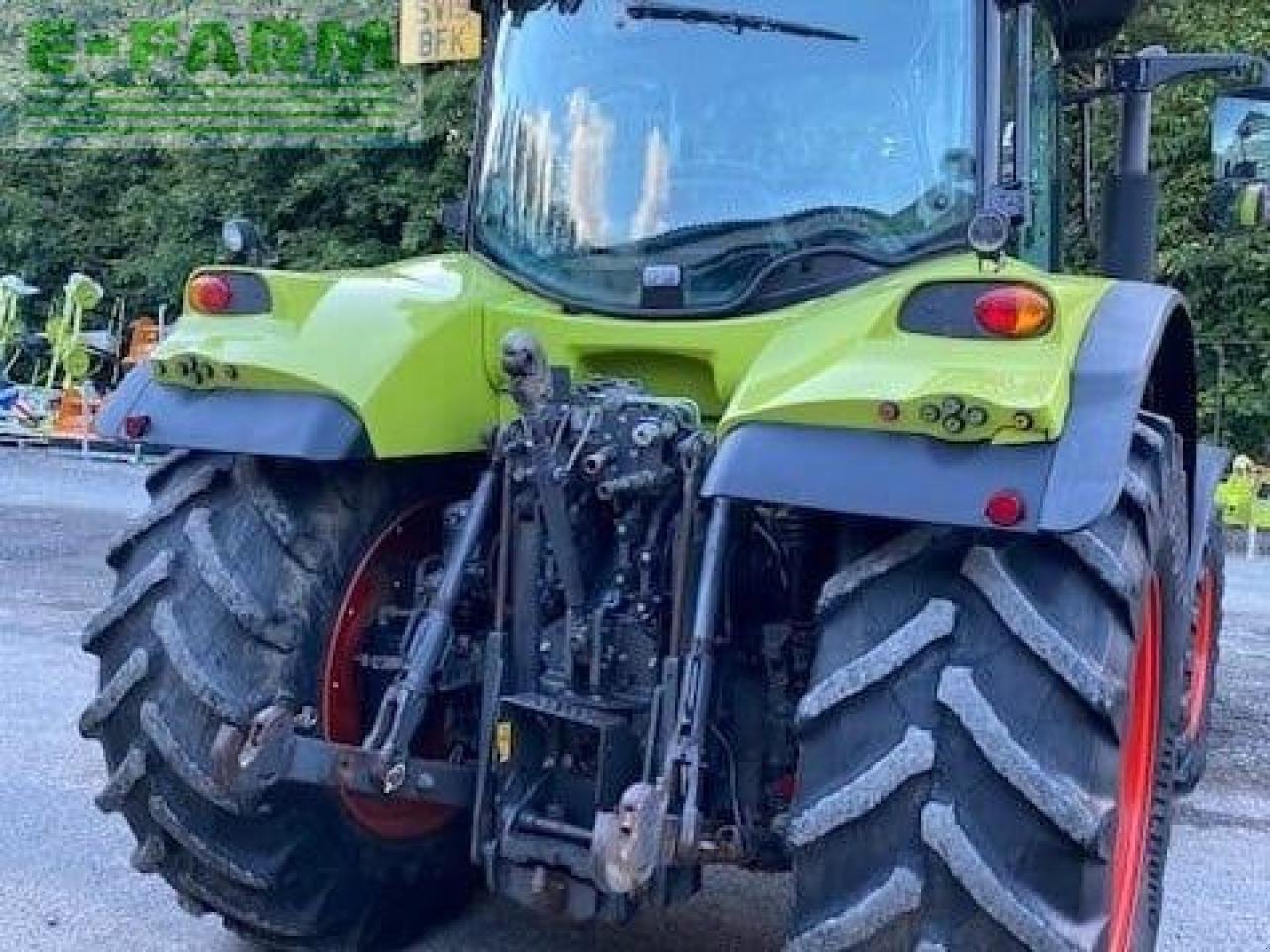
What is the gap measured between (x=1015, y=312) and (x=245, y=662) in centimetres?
163

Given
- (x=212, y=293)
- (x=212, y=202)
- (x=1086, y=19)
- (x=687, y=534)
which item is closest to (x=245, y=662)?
(x=212, y=293)

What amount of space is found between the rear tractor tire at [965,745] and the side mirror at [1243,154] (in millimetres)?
1720

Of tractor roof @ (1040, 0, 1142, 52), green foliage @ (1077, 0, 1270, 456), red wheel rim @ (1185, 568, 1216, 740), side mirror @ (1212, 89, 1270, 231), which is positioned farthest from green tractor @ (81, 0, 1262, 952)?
green foliage @ (1077, 0, 1270, 456)

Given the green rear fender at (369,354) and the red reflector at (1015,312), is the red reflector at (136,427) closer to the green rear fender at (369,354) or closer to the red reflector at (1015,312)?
the green rear fender at (369,354)

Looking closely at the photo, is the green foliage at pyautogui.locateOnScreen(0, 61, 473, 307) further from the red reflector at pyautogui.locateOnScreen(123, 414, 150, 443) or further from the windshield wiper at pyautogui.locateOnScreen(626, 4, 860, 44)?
the red reflector at pyautogui.locateOnScreen(123, 414, 150, 443)

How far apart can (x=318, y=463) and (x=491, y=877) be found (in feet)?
2.93

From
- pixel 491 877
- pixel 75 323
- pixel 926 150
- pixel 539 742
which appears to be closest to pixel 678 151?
pixel 926 150

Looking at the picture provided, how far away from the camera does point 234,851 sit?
11.6 feet

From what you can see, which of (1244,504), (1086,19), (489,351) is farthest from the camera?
(1244,504)

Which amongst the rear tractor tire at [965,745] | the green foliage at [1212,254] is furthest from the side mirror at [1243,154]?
the green foliage at [1212,254]

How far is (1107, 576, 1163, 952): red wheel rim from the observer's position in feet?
11.0

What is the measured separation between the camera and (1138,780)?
11.4 feet

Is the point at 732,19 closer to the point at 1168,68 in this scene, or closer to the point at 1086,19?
the point at 1086,19

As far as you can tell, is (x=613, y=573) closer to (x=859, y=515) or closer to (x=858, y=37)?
(x=859, y=515)
